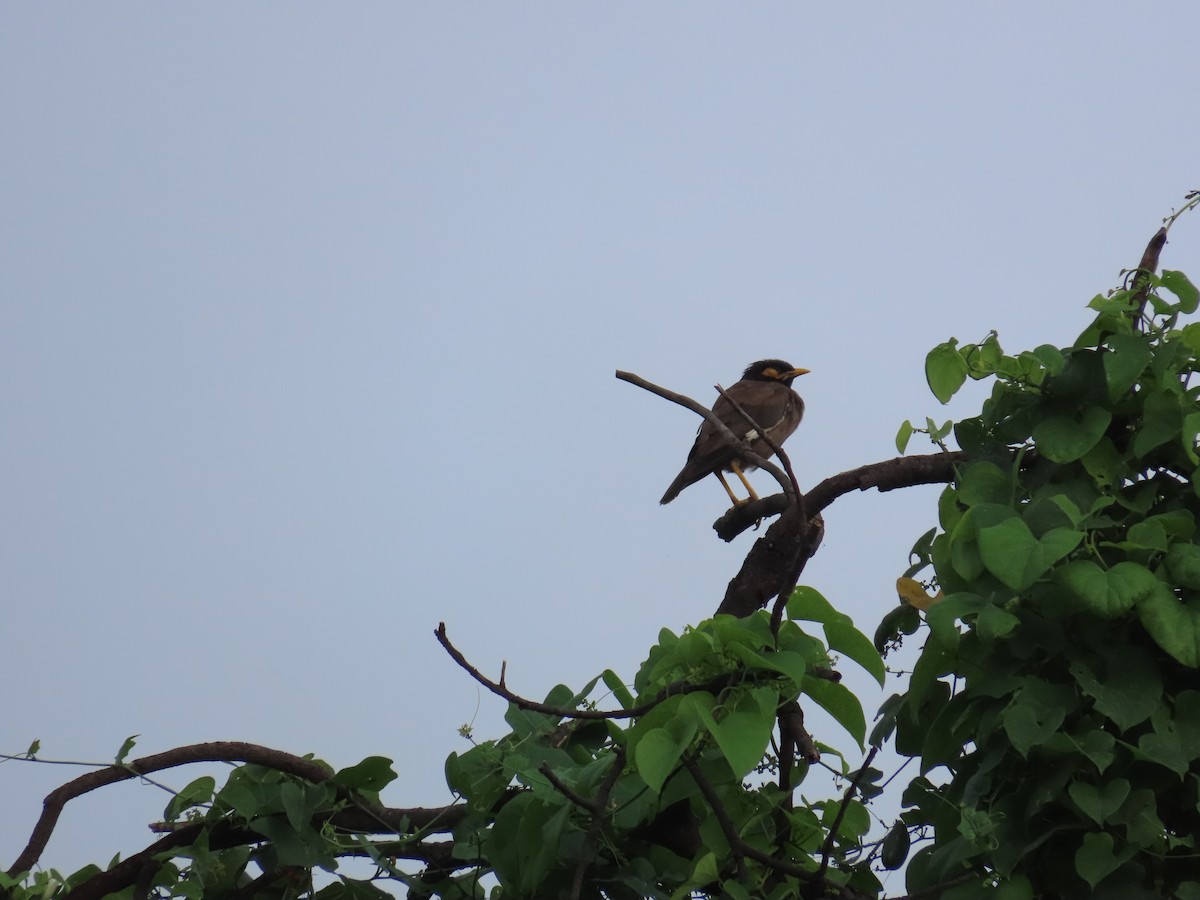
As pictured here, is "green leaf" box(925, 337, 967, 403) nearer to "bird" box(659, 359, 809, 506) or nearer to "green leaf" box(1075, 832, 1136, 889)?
"green leaf" box(1075, 832, 1136, 889)

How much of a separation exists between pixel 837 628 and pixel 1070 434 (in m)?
0.54

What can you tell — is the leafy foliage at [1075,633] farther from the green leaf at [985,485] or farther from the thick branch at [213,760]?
the thick branch at [213,760]

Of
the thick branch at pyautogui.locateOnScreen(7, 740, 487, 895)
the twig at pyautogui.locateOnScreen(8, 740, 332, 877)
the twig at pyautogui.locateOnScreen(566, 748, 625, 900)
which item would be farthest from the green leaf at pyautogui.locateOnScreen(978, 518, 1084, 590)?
the twig at pyautogui.locateOnScreen(8, 740, 332, 877)

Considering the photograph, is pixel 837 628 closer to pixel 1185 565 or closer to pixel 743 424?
pixel 1185 565

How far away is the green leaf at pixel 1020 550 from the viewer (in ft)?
6.40

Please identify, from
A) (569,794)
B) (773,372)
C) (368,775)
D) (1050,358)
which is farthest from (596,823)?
(773,372)

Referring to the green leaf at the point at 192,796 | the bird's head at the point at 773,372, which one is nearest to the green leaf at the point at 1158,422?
the green leaf at the point at 192,796

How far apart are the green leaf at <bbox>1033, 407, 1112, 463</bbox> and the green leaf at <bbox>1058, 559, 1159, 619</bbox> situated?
0.87ft

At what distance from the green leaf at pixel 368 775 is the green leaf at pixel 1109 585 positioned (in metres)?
1.48

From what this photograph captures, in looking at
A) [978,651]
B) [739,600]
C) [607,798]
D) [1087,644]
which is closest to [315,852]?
[607,798]

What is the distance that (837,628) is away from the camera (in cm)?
224

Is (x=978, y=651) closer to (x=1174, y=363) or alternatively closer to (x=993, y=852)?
(x=993, y=852)

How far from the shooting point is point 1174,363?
219 centimetres

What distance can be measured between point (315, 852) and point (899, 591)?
134 cm
